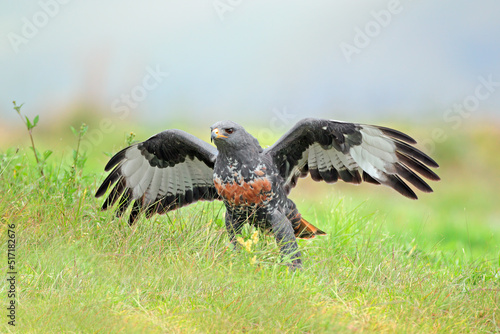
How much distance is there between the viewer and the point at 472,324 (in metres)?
4.10

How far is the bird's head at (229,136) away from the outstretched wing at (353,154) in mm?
334

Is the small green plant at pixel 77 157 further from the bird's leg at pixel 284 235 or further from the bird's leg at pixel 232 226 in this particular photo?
the bird's leg at pixel 284 235

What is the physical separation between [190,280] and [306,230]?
1.82 metres

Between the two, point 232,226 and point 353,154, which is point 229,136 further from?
point 353,154

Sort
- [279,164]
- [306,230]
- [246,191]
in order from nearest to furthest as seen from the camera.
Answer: [246,191], [279,164], [306,230]

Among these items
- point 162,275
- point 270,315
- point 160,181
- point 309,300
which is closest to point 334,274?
point 309,300

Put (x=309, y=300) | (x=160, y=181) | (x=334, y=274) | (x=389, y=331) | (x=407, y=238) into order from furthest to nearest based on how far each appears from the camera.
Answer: (x=407, y=238) < (x=160, y=181) < (x=334, y=274) < (x=309, y=300) < (x=389, y=331)

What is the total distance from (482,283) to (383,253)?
94cm

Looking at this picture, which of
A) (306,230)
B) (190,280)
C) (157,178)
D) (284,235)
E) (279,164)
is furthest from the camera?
(157,178)

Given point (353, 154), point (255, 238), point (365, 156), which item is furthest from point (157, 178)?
point (365, 156)

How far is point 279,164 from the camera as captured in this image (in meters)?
5.50

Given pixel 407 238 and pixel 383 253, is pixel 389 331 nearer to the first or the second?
pixel 383 253

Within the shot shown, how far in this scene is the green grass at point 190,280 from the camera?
372cm

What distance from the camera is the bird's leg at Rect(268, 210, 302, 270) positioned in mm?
5148
